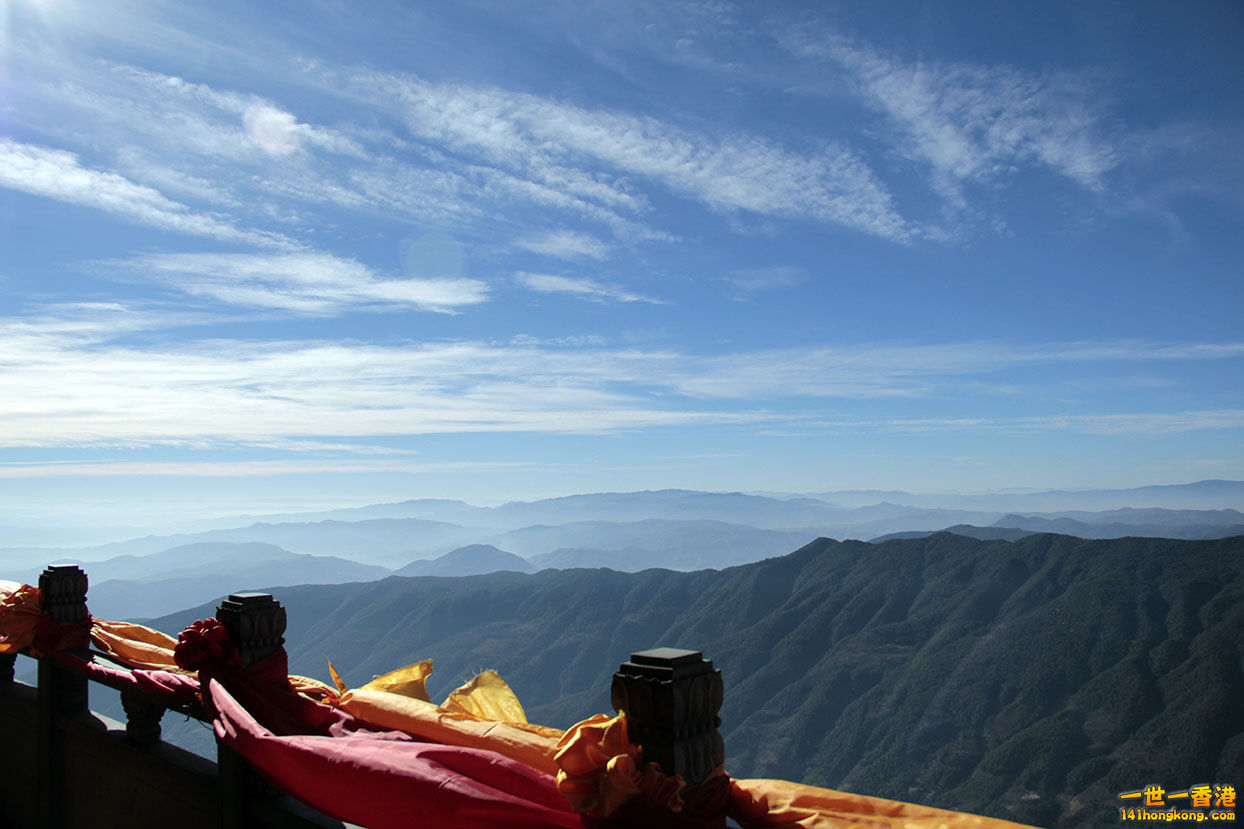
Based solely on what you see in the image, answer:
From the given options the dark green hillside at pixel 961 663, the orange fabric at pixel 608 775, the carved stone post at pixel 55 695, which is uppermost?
the orange fabric at pixel 608 775

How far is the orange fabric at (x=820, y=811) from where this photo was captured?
1.85 meters

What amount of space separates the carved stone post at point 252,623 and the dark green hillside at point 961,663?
4154cm

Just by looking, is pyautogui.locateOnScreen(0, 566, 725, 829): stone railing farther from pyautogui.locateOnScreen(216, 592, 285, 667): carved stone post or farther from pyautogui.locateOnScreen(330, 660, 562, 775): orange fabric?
pyautogui.locateOnScreen(330, 660, 562, 775): orange fabric

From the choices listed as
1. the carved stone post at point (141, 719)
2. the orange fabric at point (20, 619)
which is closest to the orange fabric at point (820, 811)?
the carved stone post at point (141, 719)

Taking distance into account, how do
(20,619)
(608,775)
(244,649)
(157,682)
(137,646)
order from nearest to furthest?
(608,775), (244,649), (157,682), (137,646), (20,619)

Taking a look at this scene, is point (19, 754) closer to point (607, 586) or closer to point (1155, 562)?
point (1155, 562)

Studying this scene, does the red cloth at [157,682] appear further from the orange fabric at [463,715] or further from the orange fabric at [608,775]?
the orange fabric at [608,775]

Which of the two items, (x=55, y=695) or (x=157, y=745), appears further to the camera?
(x=55, y=695)

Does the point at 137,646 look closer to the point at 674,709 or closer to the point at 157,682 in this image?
the point at 157,682

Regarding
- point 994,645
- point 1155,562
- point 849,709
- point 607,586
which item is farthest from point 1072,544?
point 607,586

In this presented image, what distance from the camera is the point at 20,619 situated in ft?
15.9

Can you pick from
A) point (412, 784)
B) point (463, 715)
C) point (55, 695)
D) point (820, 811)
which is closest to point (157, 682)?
point (55, 695)

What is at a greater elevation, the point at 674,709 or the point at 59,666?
the point at 674,709

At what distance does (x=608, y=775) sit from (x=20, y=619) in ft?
16.2
